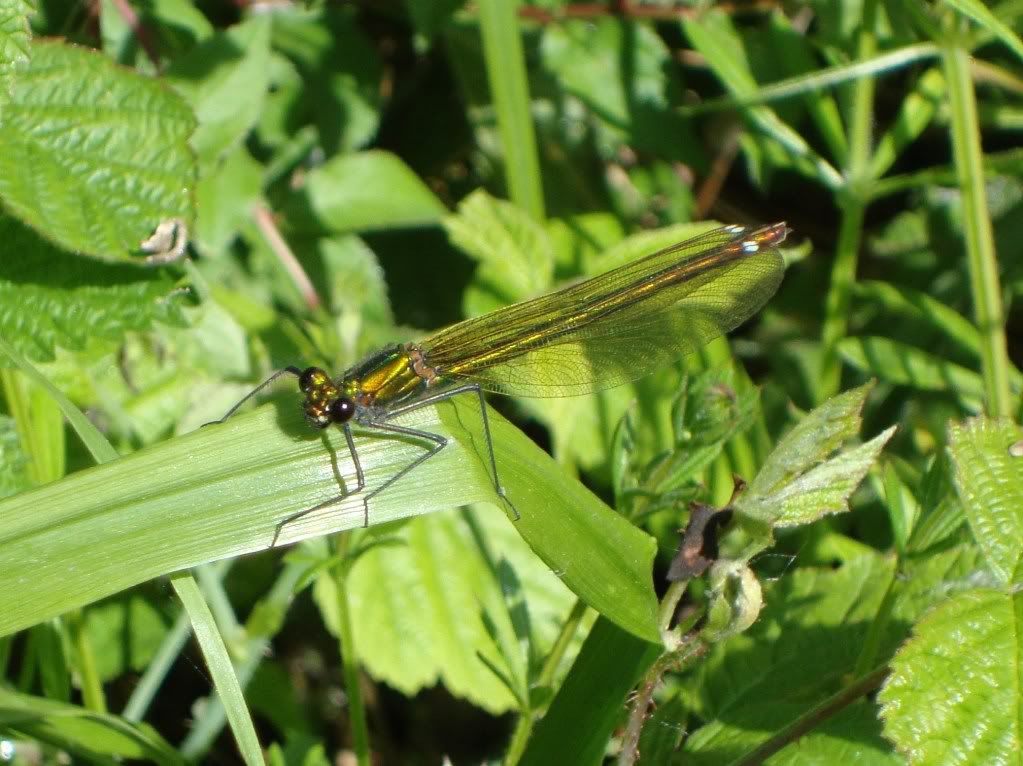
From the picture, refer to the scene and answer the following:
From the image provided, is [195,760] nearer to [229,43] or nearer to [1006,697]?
[1006,697]

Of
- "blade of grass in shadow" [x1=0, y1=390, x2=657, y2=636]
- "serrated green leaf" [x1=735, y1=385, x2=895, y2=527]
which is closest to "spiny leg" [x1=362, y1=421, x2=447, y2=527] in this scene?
A: "blade of grass in shadow" [x1=0, y1=390, x2=657, y2=636]

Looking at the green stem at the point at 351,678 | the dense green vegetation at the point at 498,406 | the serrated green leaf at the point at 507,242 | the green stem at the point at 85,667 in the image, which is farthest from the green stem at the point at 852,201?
the green stem at the point at 85,667

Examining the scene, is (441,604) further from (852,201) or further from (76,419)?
(852,201)

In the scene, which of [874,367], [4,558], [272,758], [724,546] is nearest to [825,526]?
[874,367]

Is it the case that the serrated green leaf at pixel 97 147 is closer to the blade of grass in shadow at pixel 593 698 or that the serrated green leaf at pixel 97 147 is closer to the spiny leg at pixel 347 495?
the spiny leg at pixel 347 495

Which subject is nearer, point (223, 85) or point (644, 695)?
point (644, 695)

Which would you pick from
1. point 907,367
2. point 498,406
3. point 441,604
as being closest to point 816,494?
point 441,604
